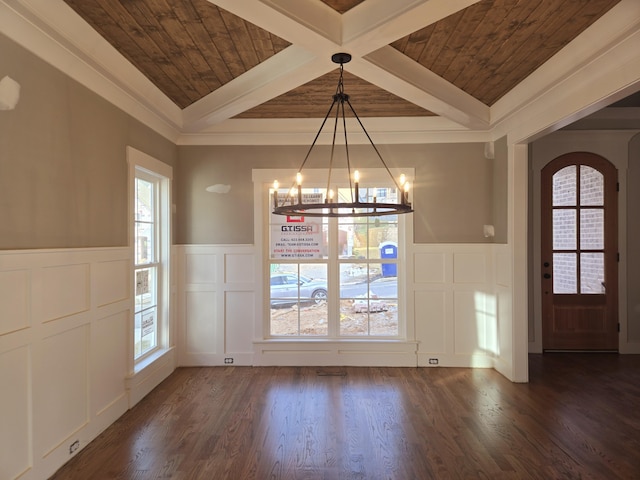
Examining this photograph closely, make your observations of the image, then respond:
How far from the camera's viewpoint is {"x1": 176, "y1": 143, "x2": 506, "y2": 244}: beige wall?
168 inches

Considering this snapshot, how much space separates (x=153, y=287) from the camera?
3920mm

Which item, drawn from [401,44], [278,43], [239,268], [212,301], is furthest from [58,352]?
[401,44]

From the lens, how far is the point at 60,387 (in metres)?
2.38

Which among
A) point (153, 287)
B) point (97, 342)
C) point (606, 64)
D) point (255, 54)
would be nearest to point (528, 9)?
point (606, 64)

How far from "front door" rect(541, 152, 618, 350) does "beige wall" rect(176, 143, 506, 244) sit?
1190 mm

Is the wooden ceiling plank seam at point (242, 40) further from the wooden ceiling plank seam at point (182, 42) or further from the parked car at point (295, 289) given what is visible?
the parked car at point (295, 289)

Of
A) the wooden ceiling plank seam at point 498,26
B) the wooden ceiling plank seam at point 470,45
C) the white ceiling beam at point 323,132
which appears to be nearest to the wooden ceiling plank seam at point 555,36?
Answer: the wooden ceiling plank seam at point 498,26

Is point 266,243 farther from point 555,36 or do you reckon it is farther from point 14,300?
point 555,36

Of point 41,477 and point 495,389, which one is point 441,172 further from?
point 41,477

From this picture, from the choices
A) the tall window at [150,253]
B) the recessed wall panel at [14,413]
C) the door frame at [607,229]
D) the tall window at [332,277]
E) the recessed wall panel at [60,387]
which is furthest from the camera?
the door frame at [607,229]

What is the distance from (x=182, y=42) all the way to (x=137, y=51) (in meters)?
0.37

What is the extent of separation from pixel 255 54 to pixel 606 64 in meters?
2.46

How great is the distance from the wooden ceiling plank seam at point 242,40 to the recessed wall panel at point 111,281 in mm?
1913

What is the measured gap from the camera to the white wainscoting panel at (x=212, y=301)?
4.32m
